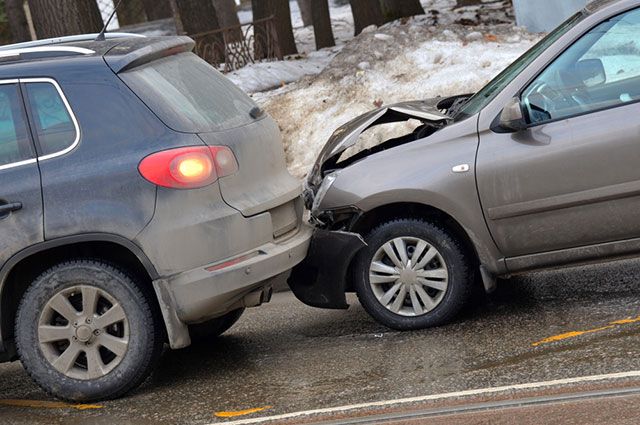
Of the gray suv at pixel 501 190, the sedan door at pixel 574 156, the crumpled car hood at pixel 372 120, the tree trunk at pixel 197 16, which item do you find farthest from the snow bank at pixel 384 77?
the tree trunk at pixel 197 16

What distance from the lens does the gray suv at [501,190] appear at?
6.63 meters

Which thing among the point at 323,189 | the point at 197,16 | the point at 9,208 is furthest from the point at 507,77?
the point at 197,16

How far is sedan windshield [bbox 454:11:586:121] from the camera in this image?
22.9 feet

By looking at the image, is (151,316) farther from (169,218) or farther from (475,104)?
(475,104)

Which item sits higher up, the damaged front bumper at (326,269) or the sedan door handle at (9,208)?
the sedan door handle at (9,208)

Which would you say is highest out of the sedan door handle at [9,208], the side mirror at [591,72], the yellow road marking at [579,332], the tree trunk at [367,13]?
the sedan door handle at [9,208]

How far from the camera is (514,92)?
6.83 meters

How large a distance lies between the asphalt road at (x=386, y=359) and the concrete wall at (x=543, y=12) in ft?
25.5

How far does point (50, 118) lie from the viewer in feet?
20.9

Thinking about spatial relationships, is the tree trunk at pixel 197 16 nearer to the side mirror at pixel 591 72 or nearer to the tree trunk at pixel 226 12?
the tree trunk at pixel 226 12

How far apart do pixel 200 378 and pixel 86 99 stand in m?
1.71

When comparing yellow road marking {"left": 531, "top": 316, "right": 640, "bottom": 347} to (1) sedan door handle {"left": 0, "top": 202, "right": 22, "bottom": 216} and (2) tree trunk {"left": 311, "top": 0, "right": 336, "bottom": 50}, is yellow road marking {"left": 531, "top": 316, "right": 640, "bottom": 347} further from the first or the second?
(2) tree trunk {"left": 311, "top": 0, "right": 336, "bottom": 50}

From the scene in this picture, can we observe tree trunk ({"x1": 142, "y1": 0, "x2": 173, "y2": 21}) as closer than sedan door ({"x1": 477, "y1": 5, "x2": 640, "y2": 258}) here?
No

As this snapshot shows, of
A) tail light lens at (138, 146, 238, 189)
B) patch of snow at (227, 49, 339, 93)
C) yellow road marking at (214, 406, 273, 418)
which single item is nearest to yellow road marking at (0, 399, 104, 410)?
yellow road marking at (214, 406, 273, 418)
